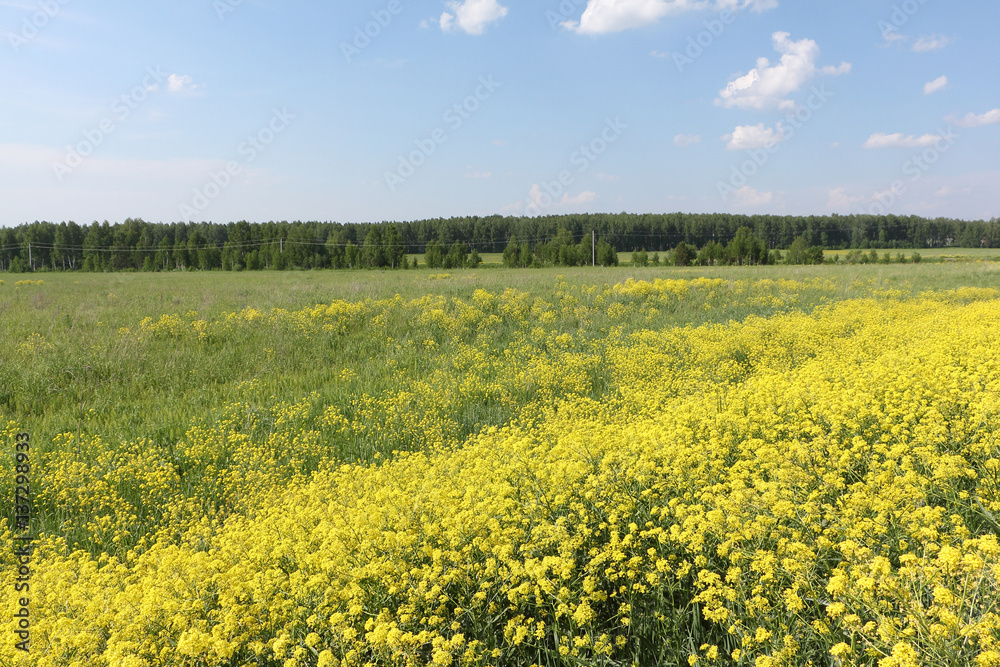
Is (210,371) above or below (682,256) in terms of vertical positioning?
below

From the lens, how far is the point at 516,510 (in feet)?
11.0

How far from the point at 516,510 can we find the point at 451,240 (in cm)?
9413

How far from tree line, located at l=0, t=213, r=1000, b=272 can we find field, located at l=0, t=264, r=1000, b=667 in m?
53.1

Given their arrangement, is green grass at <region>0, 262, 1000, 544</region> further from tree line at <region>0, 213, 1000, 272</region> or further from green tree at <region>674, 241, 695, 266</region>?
green tree at <region>674, 241, 695, 266</region>

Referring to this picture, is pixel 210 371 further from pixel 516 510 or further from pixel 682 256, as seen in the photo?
pixel 682 256

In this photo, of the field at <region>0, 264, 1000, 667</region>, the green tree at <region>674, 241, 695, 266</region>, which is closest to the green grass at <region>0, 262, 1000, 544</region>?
the field at <region>0, 264, 1000, 667</region>

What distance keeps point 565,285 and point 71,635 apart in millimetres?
17855

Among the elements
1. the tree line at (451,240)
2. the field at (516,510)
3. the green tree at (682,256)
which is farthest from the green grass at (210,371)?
the green tree at (682,256)

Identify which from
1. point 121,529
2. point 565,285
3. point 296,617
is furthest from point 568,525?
point 565,285

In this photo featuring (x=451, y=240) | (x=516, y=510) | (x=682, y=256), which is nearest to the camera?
(x=516, y=510)

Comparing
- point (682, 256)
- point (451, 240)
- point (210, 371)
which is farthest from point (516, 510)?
point (451, 240)

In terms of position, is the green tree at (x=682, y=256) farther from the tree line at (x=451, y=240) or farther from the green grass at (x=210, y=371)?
the green grass at (x=210, y=371)

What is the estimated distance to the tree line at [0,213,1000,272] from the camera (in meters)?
63.8

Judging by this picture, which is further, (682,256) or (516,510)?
(682,256)
